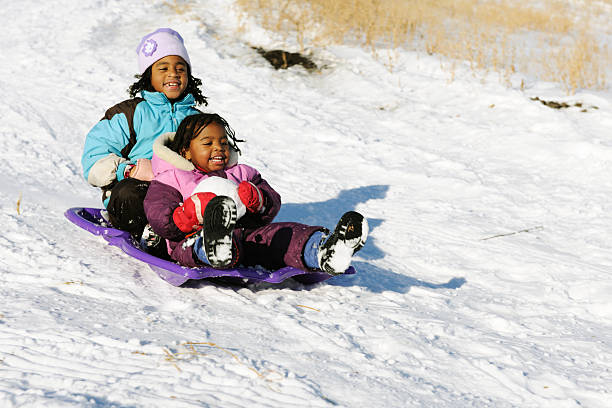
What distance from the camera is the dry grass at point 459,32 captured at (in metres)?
8.30

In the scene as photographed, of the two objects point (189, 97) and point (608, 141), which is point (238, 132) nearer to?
point (189, 97)

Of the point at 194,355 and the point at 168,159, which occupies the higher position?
the point at 168,159

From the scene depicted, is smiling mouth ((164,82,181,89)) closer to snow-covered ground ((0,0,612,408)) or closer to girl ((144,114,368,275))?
girl ((144,114,368,275))

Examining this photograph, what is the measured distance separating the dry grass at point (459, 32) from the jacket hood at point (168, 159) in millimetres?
5353

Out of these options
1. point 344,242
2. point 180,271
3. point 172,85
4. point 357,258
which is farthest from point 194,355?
point 172,85

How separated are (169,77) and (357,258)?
1648mm

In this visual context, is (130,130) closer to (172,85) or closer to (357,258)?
(172,85)

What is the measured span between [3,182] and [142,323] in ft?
7.86

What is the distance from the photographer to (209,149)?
3264 millimetres

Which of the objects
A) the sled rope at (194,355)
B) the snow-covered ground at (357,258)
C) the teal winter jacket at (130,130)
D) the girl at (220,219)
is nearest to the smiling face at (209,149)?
the girl at (220,219)

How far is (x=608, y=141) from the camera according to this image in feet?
19.6

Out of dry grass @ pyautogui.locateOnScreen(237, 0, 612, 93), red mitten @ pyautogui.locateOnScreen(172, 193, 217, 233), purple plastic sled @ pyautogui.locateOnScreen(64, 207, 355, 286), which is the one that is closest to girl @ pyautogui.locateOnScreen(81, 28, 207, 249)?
purple plastic sled @ pyautogui.locateOnScreen(64, 207, 355, 286)

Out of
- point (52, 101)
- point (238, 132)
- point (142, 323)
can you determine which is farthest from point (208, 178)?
point (52, 101)

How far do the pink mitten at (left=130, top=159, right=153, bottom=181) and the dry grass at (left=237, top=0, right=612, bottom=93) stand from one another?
18.2 ft
